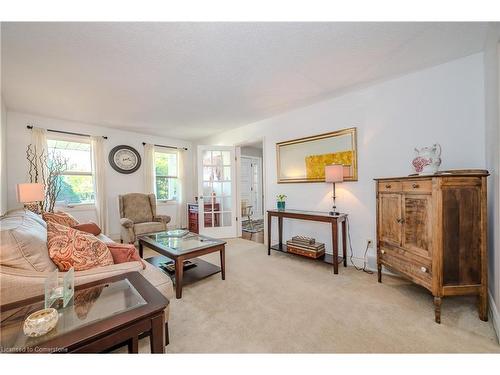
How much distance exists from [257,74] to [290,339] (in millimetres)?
2478

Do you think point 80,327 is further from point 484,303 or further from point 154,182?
point 154,182

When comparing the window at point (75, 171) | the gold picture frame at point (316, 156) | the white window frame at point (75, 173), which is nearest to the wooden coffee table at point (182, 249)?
the gold picture frame at point (316, 156)

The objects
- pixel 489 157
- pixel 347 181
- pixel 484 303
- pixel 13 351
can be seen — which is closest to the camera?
pixel 13 351

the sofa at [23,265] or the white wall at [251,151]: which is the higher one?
the white wall at [251,151]

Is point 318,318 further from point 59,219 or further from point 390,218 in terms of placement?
point 59,219

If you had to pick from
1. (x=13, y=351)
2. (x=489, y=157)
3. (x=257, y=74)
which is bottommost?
(x=13, y=351)

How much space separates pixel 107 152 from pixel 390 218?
16.4ft

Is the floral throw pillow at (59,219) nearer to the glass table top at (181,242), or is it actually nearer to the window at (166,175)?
the glass table top at (181,242)

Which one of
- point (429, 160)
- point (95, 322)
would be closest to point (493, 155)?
point (429, 160)

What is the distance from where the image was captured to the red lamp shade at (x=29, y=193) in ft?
8.39

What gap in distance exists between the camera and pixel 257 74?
7.39 feet

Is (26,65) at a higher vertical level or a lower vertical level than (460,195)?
higher

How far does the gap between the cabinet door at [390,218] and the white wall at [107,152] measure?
4.57 m
